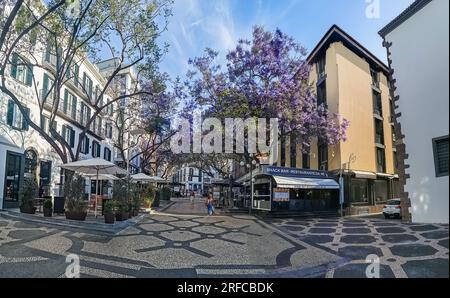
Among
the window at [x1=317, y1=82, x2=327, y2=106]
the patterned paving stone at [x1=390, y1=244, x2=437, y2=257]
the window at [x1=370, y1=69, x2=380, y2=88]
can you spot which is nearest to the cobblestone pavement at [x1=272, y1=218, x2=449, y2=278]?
the patterned paving stone at [x1=390, y1=244, x2=437, y2=257]

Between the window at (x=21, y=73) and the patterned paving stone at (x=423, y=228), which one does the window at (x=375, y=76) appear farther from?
the window at (x=21, y=73)

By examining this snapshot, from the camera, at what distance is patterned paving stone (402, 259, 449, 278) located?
1492mm

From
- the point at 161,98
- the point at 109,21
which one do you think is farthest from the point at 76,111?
the point at 109,21

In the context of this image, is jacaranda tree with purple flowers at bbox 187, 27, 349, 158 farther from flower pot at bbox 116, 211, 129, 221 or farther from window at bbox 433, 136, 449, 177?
window at bbox 433, 136, 449, 177

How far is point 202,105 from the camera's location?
17.8 m

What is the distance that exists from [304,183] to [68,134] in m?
20.7

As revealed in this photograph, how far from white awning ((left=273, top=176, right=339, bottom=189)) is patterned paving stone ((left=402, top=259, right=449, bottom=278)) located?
17.4m

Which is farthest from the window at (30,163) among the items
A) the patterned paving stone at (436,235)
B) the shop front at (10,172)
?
the patterned paving stone at (436,235)

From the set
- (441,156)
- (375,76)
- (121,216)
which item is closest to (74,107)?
(121,216)

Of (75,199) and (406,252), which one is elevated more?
(406,252)

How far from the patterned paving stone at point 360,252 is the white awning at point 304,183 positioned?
16.6 m

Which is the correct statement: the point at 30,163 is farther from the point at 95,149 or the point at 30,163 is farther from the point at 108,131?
the point at 108,131

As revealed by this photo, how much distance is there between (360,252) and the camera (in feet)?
7.47
